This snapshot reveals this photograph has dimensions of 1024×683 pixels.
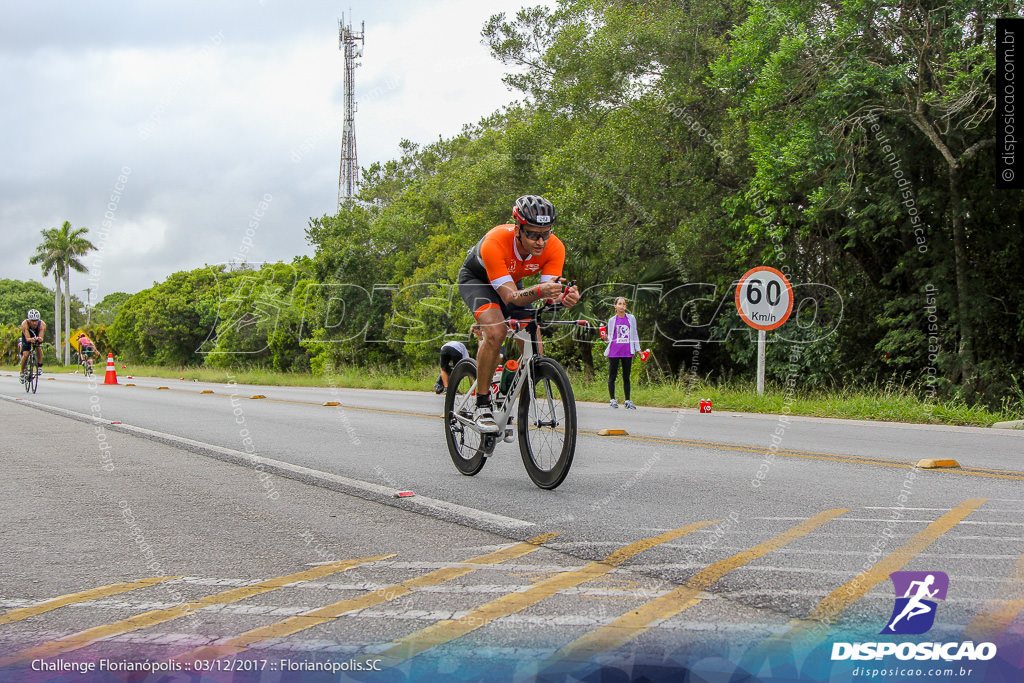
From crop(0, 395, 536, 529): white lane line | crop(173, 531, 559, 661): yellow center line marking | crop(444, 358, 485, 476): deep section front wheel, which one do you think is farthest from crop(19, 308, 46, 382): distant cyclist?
crop(173, 531, 559, 661): yellow center line marking

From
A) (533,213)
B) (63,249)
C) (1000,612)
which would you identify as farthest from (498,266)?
(63,249)

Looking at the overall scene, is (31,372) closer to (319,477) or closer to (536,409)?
(319,477)

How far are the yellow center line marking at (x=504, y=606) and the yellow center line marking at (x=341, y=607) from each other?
0.38 metres

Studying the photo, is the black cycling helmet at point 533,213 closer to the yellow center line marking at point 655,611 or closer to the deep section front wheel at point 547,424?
the deep section front wheel at point 547,424

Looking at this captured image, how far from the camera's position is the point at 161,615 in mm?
3117

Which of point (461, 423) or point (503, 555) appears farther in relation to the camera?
point (461, 423)

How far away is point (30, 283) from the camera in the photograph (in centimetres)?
11650

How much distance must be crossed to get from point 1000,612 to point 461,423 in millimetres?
4197

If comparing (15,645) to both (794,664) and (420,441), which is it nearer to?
(794,664)

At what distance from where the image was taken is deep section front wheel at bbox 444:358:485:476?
6422 millimetres

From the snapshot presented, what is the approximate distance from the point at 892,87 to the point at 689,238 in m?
5.73

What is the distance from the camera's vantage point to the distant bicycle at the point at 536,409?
5.57 metres

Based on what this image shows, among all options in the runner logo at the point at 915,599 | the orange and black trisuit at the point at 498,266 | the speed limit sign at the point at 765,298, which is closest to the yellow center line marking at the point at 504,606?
the runner logo at the point at 915,599

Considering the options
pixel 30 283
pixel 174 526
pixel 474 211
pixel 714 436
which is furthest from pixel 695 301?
pixel 30 283
